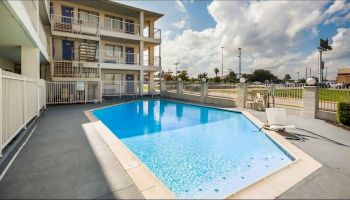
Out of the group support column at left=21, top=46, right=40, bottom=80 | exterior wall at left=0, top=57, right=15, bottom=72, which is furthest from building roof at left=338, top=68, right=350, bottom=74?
exterior wall at left=0, top=57, right=15, bottom=72

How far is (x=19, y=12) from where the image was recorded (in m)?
5.76

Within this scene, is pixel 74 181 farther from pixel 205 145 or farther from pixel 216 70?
pixel 216 70

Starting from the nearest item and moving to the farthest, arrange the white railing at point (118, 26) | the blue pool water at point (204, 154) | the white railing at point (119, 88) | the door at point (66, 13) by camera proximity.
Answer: the blue pool water at point (204, 154)
the door at point (66, 13)
the white railing at point (119, 88)
the white railing at point (118, 26)

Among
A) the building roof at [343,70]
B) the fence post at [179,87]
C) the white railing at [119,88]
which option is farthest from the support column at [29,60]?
the building roof at [343,70]

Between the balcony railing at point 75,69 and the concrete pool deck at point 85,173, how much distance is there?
12000mm

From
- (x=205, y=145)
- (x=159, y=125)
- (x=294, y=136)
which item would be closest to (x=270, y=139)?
(x=294, y=136)

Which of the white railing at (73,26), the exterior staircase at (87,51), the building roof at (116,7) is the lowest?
the exterior staircase at (87,51)

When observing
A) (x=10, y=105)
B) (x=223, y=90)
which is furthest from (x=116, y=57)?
(x=10, y=105)

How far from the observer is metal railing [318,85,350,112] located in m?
8.61

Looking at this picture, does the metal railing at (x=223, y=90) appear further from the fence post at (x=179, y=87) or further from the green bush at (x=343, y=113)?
the green bush at (x=343, y=113)

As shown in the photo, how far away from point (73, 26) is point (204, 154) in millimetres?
18315

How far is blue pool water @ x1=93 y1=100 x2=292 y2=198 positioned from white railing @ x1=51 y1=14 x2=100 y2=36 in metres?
12.7

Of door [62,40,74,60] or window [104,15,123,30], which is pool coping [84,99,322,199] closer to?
door [62,40,74,60]

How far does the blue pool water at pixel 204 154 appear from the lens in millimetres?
4250
